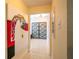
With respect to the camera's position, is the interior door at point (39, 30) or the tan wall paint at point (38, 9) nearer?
the tan wall paint at point (38, 9)

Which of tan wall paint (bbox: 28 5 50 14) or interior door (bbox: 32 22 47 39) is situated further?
interior door (bbox: 32 22 47 39)

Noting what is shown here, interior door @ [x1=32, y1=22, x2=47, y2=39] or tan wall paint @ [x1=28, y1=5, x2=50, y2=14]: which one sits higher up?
tan wall paint @ [x1=28, y1=5, x2=50, y2=14]

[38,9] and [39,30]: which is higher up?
[38,9]

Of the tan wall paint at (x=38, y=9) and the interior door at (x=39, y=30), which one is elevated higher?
the tan wall paint at (x=38, y=9)

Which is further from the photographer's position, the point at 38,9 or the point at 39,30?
the point at 39,30
